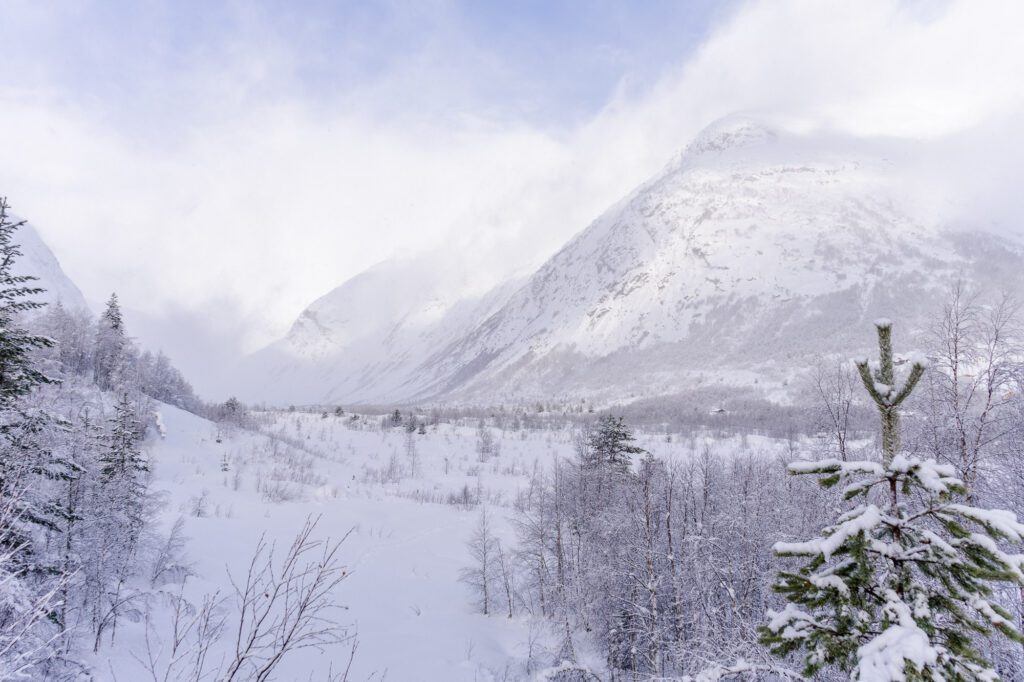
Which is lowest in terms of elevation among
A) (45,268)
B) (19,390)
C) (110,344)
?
(19,390)

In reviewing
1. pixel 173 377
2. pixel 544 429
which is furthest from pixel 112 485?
pixel 544 429

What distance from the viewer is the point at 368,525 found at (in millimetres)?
42938

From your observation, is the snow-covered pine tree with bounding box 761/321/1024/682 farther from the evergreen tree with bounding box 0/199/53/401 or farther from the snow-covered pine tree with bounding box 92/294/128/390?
the snow-covered pine tree with bounding box 92/294/128/390

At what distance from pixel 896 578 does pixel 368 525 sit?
44.0 m

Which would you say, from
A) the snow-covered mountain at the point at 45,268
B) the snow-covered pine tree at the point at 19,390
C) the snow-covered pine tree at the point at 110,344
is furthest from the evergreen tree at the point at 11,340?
the snow-covered mountain at the point at 45,268

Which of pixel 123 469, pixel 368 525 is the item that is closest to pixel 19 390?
pixel 123 469

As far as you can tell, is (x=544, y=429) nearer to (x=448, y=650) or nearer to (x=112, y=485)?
(x=448, y=650)

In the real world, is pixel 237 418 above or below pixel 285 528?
above

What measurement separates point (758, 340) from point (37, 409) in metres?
214

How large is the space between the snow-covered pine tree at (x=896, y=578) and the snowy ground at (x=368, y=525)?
2.80 meters

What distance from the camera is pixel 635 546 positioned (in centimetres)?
2305

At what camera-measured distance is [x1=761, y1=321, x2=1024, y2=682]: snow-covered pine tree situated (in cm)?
288

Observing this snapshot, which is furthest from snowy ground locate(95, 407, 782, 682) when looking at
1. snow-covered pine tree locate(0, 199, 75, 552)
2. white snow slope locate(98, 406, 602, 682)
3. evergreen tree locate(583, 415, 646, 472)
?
evergreen tree locate(583, 415, 646, 472)

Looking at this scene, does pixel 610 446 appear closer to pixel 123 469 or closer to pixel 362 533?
pixel 362 533
